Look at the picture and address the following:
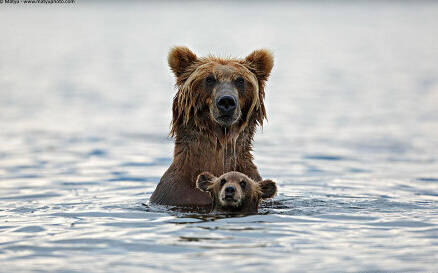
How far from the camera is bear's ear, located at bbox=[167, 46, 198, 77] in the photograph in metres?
11.9

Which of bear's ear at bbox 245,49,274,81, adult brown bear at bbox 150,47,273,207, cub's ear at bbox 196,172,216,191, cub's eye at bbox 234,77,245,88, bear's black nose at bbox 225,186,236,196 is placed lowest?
bear's black nose at bbox 225,186,236,196

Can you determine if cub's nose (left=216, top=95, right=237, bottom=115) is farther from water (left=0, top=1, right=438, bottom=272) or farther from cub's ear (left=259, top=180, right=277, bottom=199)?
water (left=0, top=1, right=438, bottom=272)

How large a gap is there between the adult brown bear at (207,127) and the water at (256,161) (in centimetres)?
46

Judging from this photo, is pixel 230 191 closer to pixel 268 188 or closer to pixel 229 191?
pixel 229 191

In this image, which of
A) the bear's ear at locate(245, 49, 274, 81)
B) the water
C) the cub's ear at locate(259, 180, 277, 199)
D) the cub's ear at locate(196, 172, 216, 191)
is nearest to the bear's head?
the bear's ear at locate(245, 49, 274, 81)

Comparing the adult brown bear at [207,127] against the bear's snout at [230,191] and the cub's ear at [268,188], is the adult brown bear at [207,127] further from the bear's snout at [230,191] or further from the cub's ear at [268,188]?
the bear's snout at [230,191]

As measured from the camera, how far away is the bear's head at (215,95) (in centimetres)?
1120

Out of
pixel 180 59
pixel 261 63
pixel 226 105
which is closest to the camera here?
pixel 226 105

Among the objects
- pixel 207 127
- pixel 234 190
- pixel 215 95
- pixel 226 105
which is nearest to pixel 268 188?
pixel 234 190

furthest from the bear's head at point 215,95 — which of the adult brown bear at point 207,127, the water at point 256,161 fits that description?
the water at point 256,161

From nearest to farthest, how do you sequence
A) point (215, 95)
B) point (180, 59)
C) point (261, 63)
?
point (215, 95)
point (180, 59)
point (261, 63)

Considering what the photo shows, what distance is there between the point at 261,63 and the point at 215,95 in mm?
1182

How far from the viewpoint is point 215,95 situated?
11234 mm

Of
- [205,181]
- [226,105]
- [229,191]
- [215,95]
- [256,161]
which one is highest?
[215,95]
